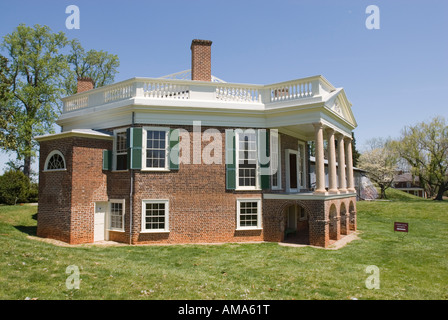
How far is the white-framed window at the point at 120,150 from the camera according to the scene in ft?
49.1

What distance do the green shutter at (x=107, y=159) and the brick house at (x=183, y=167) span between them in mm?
49

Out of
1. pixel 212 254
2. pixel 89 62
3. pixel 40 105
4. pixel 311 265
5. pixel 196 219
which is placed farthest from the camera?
pixel 89 62

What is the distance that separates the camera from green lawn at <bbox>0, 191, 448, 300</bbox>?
725 cm

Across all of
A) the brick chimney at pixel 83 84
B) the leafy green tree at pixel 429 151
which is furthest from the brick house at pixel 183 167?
the leafy green tree at pixel 429 151

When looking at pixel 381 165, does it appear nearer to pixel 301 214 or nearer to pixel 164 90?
pixel 301 214

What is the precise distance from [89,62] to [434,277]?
126 ft

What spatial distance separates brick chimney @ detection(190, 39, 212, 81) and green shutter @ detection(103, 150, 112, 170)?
19.0 feet

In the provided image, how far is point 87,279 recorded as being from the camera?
773cm

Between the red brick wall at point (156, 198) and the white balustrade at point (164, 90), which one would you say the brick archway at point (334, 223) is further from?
the white balustrade at point (164, 90)

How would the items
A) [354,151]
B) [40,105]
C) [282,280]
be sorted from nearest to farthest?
[282,280]
[40,105]
[354,151]

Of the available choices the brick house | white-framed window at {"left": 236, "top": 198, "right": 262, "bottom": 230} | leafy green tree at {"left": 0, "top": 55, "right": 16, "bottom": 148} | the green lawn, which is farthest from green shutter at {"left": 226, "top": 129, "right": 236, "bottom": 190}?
leafy green tree at {"left": 0, "top": 55, "right": 16, "bottom": 148}

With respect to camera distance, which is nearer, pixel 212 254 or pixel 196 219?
pixel 212 254

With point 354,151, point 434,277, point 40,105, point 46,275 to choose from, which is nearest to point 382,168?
point 354,151
